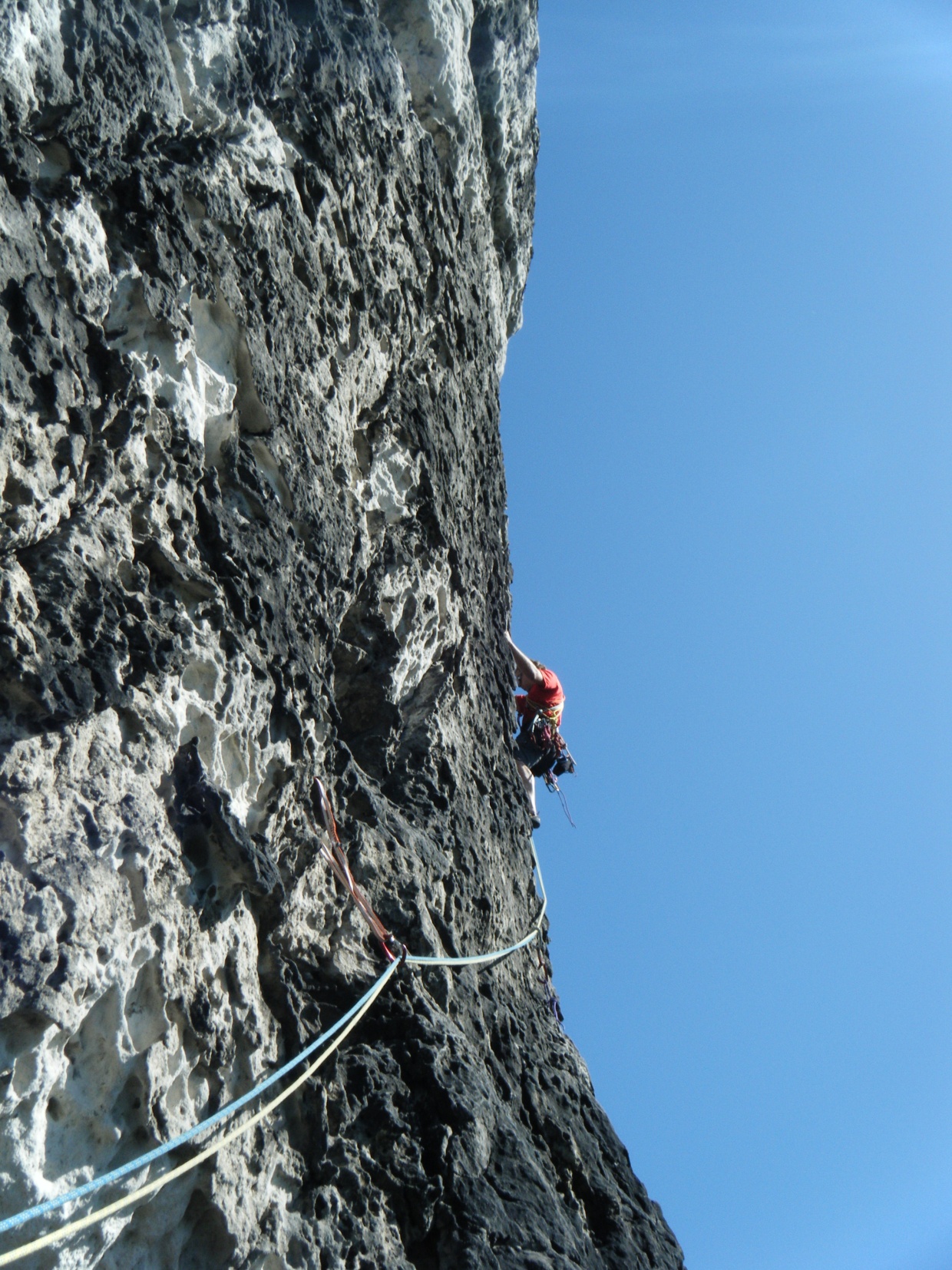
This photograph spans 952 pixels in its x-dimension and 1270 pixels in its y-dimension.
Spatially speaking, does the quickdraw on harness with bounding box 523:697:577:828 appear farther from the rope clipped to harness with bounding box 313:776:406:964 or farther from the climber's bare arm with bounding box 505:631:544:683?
the rope clipped to harness with bounding box 313:776:406:964

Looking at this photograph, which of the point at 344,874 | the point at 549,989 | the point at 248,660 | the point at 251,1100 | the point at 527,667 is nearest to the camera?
the point at 251,1100

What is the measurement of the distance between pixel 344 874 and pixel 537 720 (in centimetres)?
398

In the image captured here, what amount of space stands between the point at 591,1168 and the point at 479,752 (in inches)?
94.1

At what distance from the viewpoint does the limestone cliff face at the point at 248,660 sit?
2.89 meters

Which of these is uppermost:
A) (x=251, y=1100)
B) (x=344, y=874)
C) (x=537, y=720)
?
(x=537, y=720)

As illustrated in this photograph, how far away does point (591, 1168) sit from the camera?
16.6 ft

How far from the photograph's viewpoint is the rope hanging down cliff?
2428 millimetres

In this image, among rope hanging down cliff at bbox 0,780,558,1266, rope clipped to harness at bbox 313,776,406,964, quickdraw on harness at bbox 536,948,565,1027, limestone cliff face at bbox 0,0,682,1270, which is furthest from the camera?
quickdraw on harness at bbox 536,948,565,1027

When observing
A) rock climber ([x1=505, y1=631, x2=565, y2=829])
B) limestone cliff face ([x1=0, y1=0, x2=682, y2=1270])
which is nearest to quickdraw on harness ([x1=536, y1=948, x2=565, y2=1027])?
limestone cliff face ([x1=0, y1=0, x2=682, y2=1270])

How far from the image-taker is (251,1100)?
3.42 metres

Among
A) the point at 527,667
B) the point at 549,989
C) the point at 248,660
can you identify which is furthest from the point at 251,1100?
the point at 527,667

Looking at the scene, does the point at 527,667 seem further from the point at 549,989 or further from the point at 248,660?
the point at 248,660

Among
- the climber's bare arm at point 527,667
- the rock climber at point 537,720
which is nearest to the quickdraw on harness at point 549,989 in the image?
the rock climber at point 537,720

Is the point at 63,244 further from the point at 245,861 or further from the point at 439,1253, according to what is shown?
the point at 439,1253
